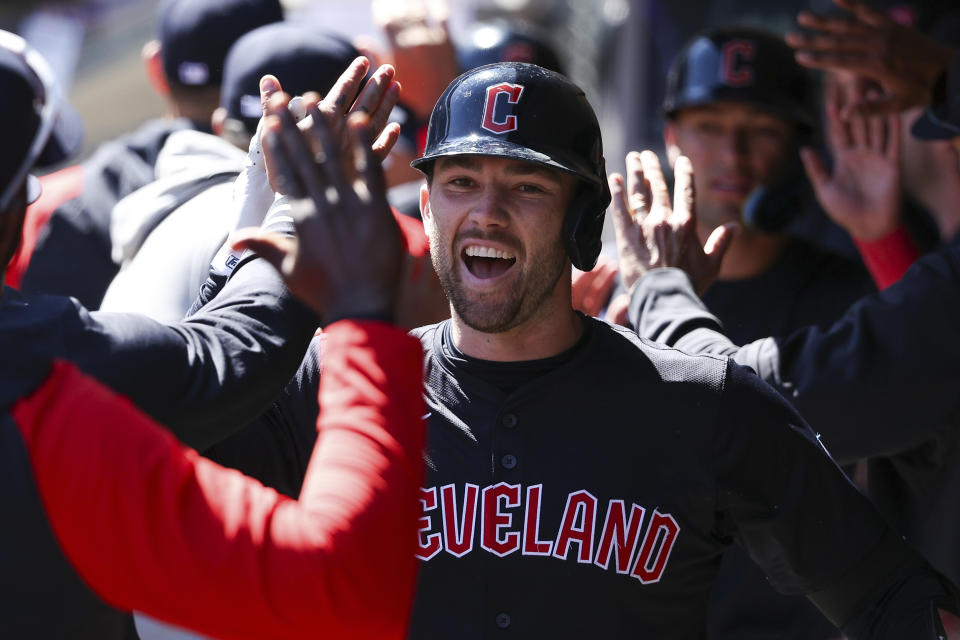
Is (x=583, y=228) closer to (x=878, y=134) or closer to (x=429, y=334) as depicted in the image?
(x=429, y=334)

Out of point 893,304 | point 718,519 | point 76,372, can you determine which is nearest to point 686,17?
point 893,304

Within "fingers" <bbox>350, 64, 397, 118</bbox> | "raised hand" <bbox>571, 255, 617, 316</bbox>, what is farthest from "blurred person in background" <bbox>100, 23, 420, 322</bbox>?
"raised hand" <bbox>571, 255, 617, 316</bbox>

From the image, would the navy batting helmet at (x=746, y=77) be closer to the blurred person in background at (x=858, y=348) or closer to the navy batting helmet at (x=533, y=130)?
the blurred person in background at (x=858, y=348)

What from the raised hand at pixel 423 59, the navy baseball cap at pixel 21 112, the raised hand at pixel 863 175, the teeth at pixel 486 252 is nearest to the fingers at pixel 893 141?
the raised hand at pixel 863 175

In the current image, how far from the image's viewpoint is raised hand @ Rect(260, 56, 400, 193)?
212 cm

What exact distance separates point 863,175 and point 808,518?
1.70 metres

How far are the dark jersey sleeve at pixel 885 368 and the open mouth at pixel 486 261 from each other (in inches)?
18.0

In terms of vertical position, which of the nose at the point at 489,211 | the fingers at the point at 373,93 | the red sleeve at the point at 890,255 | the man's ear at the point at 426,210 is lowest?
the red sleeve at the point at 890,255

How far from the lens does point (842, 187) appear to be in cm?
398

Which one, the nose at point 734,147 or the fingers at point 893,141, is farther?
the nose at point 734,147

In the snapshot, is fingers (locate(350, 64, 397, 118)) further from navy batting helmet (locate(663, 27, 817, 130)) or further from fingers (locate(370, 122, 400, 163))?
navy batting helmet (locate(663, 27, 817, 130))

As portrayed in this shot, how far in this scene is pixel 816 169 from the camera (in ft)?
13.2

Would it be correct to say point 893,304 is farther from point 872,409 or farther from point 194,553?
point 194,553

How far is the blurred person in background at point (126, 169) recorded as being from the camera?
4168 mm
